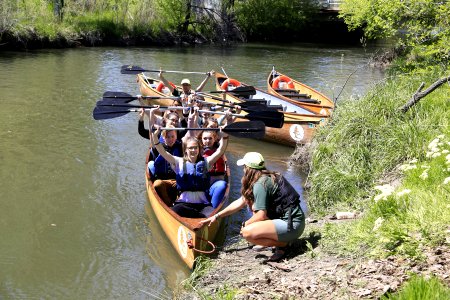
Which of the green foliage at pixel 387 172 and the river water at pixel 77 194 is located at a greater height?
the green foliage at pixel 387 172

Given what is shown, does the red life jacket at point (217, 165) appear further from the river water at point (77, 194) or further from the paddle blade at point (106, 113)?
the paddle blade at point (106, 113)

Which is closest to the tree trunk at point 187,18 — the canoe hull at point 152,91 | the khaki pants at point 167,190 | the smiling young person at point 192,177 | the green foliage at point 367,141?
the canoe hull at point 152,91

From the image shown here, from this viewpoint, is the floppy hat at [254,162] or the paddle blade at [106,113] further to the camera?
the paddle blade at [106,113]

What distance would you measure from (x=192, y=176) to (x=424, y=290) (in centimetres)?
425

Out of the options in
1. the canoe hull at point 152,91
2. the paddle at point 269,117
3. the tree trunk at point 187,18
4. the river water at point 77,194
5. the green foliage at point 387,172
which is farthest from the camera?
the tree trunk at point 187,18

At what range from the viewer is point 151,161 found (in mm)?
8430

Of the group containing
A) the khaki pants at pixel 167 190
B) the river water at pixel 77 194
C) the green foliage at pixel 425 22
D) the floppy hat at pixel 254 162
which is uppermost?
the green foliage at pixel 425 22

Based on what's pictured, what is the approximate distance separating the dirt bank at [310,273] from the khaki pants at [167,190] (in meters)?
1.59

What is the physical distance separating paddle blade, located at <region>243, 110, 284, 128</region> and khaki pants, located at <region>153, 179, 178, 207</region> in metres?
2.52

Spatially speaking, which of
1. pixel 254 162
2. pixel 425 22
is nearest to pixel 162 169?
pixel 254 162

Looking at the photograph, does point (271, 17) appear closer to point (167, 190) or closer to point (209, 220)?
point (167, 190)

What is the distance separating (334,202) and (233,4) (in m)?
32.7

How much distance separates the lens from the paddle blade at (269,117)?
31.3ft

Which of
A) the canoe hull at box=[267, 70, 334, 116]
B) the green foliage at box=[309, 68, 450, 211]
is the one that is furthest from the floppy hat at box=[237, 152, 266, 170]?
the canoe hull at box=[267, 70, 334, 116]
